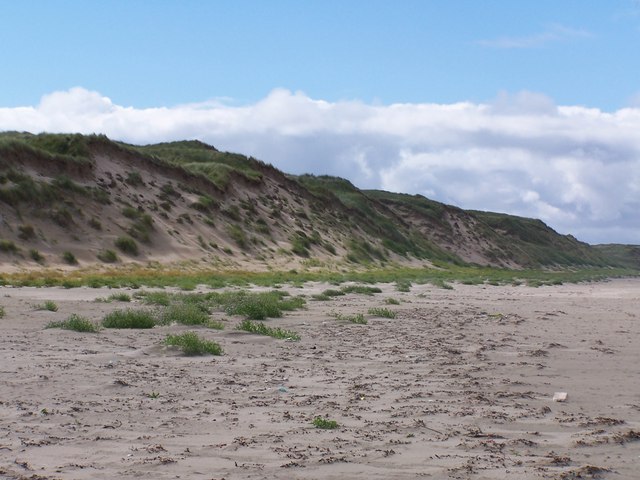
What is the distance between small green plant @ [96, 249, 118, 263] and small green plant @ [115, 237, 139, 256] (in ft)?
3.71

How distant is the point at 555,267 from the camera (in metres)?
116

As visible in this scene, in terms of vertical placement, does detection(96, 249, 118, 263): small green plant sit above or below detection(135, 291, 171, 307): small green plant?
above

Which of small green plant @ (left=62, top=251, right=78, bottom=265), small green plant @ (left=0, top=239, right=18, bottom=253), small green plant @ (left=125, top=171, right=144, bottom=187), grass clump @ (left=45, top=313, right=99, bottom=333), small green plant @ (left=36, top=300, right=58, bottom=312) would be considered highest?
small green plant @ (left=125, top=171, right=144, bottom=187)

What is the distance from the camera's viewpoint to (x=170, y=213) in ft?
162

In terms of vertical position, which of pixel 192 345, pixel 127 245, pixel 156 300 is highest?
pixel 127 245

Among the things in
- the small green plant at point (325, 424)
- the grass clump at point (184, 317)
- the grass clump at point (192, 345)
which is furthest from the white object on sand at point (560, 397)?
the grass clump at point (184, 317)

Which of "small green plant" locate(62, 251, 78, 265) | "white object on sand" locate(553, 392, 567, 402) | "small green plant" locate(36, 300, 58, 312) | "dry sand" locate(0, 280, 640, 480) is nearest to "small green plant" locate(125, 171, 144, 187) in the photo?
"small green plant" locate(62, 251, 78, 265)

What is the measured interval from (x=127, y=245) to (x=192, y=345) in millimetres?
30303

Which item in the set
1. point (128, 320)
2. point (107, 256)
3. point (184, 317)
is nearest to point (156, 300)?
point (184, 317)

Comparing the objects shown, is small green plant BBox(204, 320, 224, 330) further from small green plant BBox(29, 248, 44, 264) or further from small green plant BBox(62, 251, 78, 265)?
small green plant BBox(62, 251, 78, 265)

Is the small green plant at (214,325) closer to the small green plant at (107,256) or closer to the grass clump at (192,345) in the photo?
the grass clump at (192,345)

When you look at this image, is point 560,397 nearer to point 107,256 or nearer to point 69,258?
point 69,258

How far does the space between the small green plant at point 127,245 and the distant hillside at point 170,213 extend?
0.22ft

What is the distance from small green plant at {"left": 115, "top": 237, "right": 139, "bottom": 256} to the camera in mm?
40750
